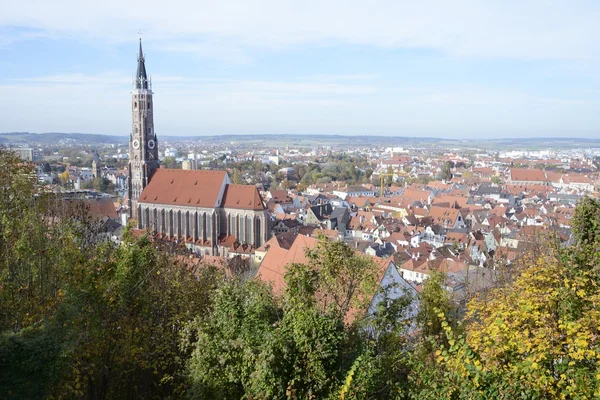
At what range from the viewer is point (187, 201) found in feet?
152

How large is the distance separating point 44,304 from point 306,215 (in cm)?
5833

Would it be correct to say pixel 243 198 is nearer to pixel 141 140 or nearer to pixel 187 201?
pixel 187 201

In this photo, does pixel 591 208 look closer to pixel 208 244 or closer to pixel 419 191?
pixel 208 244

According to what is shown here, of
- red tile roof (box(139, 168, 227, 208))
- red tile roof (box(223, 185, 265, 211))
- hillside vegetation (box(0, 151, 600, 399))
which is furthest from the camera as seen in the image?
red tile roof (box(139, 168, 227, 208))

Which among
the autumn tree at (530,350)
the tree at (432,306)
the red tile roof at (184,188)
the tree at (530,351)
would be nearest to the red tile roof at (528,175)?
the red tile roof at (184,188)

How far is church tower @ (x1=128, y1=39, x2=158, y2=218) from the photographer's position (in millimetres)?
49781

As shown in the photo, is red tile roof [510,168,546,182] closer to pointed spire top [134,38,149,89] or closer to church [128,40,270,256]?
church [128,40,270,256]

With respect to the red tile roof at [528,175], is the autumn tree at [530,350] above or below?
above

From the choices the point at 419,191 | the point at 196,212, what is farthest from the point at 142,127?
the point at 419,191

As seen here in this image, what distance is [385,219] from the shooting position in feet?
206

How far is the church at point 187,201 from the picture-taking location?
44750 millimetres

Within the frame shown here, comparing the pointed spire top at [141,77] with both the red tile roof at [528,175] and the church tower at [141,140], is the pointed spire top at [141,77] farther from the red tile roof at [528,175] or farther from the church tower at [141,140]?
the red tile roof at [528,175]

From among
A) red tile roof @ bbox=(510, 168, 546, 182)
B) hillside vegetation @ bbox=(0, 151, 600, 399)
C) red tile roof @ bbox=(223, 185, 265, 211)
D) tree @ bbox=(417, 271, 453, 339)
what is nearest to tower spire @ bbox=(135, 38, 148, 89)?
red tile roof @ bbox=(223, 185, 265, 211)

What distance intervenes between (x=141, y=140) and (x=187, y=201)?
→ 782 cm
